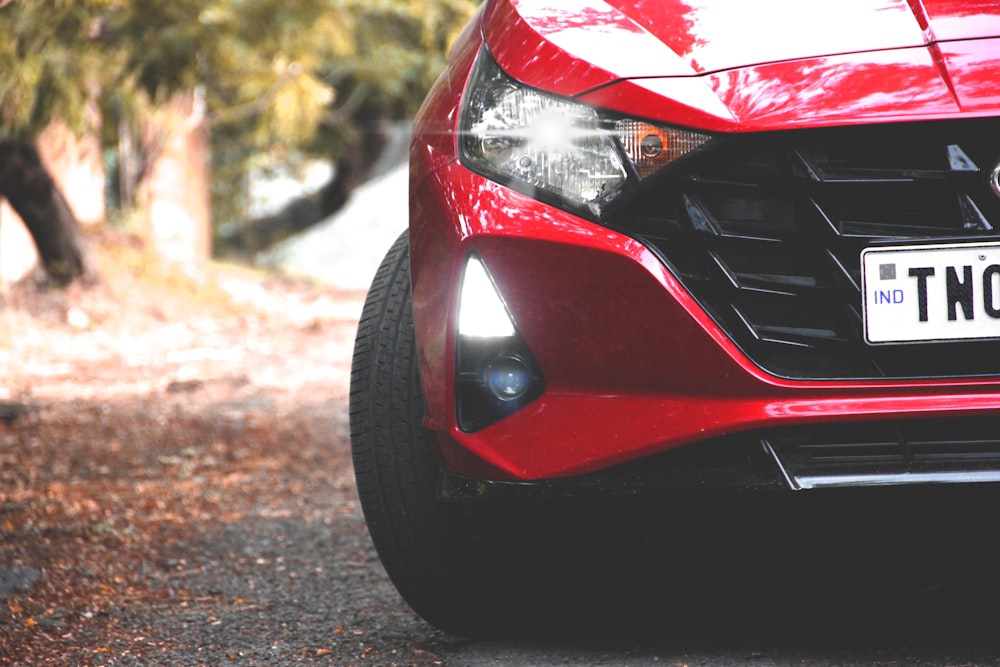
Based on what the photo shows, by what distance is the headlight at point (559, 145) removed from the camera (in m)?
1.91

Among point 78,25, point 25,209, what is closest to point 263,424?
point 78,25

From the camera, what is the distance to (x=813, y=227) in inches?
72.6

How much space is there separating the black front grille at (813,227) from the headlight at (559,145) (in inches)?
2.0

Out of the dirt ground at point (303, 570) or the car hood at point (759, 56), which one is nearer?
the car hood at point (759, 56)

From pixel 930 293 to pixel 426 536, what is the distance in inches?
38.8

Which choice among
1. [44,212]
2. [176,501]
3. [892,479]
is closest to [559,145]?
[892,479]

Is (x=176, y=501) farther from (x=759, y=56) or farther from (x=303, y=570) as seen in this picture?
(x=759, y=56)

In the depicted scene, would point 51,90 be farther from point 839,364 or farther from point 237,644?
point 839,364

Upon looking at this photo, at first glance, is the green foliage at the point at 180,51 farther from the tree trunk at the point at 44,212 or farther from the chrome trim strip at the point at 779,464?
the chrome trim strip at the point at 779,464

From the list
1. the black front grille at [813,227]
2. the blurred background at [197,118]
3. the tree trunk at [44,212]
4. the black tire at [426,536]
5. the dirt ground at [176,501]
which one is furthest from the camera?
the tree trunk at [44,212]

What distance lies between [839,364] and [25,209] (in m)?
7.97

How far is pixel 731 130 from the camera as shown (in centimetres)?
184

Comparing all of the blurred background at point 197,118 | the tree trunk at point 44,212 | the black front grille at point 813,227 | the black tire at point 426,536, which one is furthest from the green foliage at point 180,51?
the black front grille at point 813,227

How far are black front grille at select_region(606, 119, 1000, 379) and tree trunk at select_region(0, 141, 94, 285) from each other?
744 centimetres
